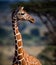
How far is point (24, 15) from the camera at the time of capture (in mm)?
2787

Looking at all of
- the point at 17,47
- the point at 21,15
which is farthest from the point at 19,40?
the point at 21,15

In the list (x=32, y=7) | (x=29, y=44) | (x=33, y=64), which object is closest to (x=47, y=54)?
(x=32, y=7)

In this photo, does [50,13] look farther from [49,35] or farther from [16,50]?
[16,50]

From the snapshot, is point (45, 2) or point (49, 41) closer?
point (45, 2)

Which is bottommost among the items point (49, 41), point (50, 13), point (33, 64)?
point (49, 41)

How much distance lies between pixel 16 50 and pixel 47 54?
474 centimetres

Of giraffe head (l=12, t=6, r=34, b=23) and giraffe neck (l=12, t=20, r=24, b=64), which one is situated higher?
giraffe head (l=12, t=6, r=34, b=23)

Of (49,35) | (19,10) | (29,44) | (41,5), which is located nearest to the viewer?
(19,10)

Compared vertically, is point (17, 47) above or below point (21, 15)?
below

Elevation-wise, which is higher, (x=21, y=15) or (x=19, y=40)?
(x=21, y=15)

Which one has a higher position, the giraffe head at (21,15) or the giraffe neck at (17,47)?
the giraffe head at (21,15)

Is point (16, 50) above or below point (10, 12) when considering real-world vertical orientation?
below

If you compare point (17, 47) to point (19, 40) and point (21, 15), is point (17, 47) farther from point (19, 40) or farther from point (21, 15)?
point (21, 15)

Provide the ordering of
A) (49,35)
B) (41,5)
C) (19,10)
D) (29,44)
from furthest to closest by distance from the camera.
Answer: (29,44), (49,35), (41,5), (19,10)
